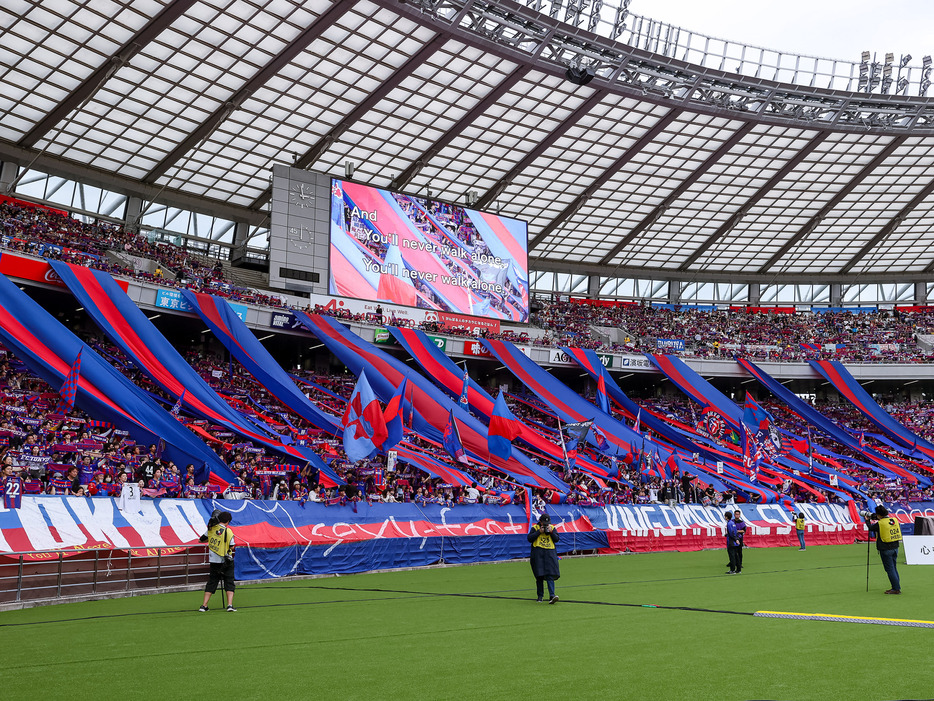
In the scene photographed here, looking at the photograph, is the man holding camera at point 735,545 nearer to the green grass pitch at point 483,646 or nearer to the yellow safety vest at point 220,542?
the green grass pitch at point 483,646

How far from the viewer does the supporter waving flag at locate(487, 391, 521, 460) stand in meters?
30.9

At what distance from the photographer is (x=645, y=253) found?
6222cm

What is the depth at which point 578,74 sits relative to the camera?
40375mm

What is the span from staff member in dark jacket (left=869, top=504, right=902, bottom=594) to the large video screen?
30635 millimetres

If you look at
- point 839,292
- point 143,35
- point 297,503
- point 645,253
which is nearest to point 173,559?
point 297,503

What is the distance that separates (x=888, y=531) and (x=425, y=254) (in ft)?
107

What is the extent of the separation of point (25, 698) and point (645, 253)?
58960 millimetres

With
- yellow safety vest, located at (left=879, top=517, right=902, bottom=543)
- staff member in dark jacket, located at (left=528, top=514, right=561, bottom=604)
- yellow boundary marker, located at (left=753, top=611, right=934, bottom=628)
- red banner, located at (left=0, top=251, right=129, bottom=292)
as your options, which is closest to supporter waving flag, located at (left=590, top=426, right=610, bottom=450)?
red banner, located at (left=0, top=251, right=129, bottom=292)

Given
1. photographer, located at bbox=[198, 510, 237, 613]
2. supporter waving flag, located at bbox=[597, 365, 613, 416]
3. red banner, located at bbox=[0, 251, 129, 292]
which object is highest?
red banner, located at bbox=[0, 251, 129, 292]

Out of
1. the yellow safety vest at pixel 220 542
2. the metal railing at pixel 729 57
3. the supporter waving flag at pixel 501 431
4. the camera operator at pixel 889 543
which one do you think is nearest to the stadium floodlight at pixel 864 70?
the metal railing at pixel 729 57

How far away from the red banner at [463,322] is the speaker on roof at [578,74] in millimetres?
13395

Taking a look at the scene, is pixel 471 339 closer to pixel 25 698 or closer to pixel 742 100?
pixel 742 100

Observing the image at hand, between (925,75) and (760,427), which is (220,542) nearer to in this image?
(760,427)

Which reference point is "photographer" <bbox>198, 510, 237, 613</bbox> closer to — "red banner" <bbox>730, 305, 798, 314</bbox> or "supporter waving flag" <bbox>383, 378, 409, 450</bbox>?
"supporter waving flag" <bbox>383, 378, 409, 450</bbox>
